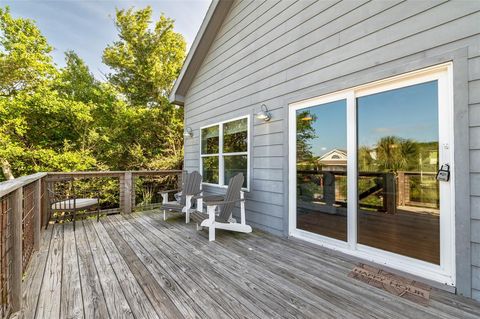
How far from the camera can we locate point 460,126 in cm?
203

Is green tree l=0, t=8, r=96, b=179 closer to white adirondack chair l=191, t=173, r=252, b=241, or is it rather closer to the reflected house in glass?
white adirondack chair l=191, t=173, r=252, b=241

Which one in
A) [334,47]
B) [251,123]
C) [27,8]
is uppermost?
[27,8]

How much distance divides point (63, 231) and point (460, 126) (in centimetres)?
572

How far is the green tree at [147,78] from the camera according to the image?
1043cm

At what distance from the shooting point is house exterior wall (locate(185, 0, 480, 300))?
1.99 meters

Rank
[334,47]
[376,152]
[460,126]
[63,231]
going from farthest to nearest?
[63,231]
[334,47]
[376,152]
[460,126]

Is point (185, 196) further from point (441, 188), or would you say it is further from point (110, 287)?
point (441, 188)

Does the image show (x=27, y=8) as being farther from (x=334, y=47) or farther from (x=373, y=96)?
(x=373, y=96)

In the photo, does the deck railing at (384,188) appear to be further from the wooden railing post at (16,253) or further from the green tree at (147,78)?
the green tree at (147,78)

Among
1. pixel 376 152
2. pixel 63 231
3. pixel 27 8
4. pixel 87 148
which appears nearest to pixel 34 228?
pixel 63 231

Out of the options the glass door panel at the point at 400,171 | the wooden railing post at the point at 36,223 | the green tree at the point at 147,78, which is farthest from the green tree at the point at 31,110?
the glass door panel at the point at 400,171

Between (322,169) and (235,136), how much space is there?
2054mm

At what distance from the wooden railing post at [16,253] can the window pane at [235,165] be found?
3158 mm

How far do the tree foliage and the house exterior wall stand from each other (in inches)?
226
